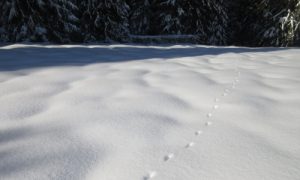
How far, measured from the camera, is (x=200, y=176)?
1219mm

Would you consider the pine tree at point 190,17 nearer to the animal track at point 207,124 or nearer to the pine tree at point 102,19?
the pine tree at point 102,19

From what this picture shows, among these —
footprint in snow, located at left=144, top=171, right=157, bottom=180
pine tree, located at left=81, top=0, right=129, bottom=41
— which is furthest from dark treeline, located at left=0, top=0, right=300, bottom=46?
footprint in snow, located at left=144, top=171, right=157, bottom=180

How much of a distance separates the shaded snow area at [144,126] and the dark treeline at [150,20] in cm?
647

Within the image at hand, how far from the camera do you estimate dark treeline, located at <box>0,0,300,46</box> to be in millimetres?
8906

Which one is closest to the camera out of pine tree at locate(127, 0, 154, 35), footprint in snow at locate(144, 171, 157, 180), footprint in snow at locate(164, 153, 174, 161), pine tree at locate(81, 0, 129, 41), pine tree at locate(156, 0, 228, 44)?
footprint in snow at locate(144, 171, 157, 180)

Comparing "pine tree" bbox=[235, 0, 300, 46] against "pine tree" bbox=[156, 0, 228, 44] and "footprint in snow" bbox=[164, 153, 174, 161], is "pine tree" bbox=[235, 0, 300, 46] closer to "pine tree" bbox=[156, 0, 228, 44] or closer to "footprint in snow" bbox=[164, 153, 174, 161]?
"pine tree" bbox=[156, 0, 228, 44]

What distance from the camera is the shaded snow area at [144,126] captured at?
4.17ft

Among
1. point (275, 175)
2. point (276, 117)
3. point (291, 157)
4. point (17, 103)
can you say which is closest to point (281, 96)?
point (276, 117)

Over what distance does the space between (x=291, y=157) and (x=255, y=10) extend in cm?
1493

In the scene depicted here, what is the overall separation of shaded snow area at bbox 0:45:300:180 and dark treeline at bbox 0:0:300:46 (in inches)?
255

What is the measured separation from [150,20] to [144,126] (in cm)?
1268

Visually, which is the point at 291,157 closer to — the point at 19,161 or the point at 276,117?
the point at 276,117

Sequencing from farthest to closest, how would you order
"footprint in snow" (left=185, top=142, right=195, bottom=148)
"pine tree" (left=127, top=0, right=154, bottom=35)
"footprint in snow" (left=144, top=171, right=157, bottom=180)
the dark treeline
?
"pine tree" (left=127, top=0, right=154, bottom=35), the dark treeline, "footprint in snow" (left=185, top=142, right=195, bottom=148), "footprint in snow" (left=144, top=171, right=157, bottom=180)

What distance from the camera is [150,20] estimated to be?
14.0m
